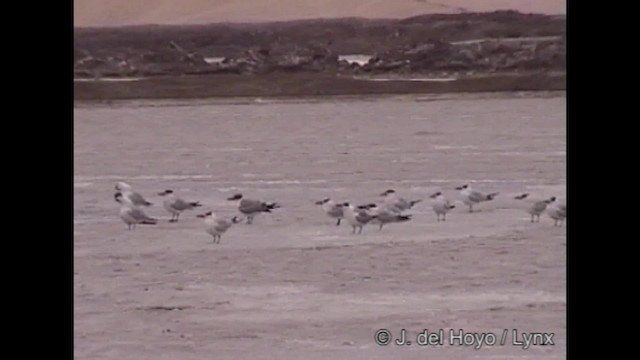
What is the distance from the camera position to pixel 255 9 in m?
2.23

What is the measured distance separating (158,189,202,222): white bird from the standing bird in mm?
91

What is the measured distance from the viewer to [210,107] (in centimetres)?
225

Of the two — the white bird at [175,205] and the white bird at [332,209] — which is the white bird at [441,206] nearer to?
the white bird at [332,209]

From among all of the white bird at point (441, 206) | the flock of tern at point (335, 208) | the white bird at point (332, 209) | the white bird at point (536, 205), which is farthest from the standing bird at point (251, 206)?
the white bird at point (536, 205)

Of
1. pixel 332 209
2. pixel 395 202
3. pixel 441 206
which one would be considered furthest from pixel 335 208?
pixel 441 206

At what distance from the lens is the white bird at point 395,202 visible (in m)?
2.21

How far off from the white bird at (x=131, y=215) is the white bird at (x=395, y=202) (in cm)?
52

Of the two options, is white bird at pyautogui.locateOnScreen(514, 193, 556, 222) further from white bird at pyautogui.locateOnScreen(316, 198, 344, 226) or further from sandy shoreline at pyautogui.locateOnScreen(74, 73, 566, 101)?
white bird at pyautogui.locateOnScreen(316, 198, 344, 226)

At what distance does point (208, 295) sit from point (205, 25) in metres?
0.60
